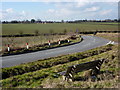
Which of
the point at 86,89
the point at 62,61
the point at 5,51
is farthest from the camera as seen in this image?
the point at 5,51

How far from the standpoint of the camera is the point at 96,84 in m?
5.41

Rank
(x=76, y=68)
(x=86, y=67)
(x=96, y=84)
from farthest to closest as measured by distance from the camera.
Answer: (x=86, y=67) → (x=76, y=68) → (x=96, y=84)

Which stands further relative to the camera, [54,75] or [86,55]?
[86,55]

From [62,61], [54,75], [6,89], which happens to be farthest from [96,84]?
[62,61]

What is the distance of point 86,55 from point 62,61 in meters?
3.23

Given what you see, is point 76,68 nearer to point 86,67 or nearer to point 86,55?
point 86,67

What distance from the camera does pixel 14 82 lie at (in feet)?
21.4

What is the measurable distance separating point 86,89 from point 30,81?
9.06ft

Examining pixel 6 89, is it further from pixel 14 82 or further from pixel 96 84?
pixel 96 84

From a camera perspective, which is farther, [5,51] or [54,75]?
[5,51]

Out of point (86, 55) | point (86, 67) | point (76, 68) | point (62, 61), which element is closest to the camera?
point (76, 68)

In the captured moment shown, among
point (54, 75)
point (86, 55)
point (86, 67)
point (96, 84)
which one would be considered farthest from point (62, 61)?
point (96, 84)

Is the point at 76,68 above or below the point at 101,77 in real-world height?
above

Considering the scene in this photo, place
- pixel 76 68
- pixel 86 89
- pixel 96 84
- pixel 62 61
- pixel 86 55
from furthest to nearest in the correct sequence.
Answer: pixel 86 55 < pixel 62 61 < pixel 76 68 < pixel 96 84 < pixel 86 89
